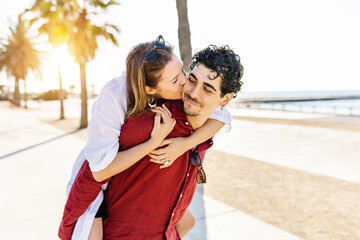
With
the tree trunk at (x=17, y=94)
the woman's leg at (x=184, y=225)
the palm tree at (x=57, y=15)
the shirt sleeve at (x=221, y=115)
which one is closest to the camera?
the shirt sleeve at (x=221, y=115)

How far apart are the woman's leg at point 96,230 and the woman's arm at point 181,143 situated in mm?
450

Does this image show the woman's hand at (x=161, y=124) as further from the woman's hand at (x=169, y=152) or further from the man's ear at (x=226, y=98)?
the man's ear at (x=226, y=98)

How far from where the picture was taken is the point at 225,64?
1938mm

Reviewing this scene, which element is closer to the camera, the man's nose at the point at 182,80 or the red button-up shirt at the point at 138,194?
the red button-up shirt at the point at 138,194

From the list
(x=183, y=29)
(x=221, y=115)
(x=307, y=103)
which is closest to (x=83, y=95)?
(x=183, y=29)

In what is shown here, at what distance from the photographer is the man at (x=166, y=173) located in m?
1.73

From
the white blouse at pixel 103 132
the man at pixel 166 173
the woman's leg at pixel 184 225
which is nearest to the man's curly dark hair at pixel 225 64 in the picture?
the man at pixel 166 173

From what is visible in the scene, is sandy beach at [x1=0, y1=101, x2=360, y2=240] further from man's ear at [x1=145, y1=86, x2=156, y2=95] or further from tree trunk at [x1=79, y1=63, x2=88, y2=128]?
tree trunk at [x1=79, y1=63, x2=88, y2=128]

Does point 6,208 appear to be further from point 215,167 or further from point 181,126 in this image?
point 215,167

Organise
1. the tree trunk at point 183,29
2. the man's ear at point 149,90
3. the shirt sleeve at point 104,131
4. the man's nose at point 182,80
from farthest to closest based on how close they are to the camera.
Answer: the tree trunk at point 183,29 < the man's nose at point 182,80 < the man's ear at point 149,90 < the shirt sleeve at point 104,131

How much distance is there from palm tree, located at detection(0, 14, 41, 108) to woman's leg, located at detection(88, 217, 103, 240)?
4778cm

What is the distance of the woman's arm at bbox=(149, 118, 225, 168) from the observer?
1747mm

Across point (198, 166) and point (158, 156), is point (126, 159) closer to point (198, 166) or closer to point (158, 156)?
point (158, 156)

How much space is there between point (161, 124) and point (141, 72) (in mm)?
318
